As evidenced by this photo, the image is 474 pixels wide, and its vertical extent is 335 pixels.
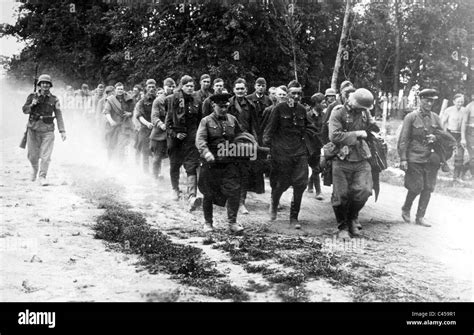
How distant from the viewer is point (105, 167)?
14883 millimetres

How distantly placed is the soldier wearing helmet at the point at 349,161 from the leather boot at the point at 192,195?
8.10 ft

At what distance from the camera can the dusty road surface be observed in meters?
5.37

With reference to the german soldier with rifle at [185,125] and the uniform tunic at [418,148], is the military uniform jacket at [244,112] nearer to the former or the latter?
the german soldier with rifle at [185,125]

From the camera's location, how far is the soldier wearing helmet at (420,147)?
9.03 m

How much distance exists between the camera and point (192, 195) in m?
9.78

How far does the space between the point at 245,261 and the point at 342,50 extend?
41.8 ft

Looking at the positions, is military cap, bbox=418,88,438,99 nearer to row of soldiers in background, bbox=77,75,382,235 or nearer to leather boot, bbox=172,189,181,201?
row of soldiers in background, bbox=77,75,382,235

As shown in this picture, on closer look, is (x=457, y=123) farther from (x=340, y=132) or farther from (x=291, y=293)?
(x=291, y=293)

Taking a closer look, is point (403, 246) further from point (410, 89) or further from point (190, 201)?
point (410, 89)

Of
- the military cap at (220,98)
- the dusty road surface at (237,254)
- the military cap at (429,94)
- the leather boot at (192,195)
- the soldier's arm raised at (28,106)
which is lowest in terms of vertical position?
the dusty road surface at (237,254)

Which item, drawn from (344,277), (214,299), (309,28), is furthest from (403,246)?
(309,28)

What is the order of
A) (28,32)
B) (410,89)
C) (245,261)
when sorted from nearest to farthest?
(245,261) < (28,32) < (410,89)

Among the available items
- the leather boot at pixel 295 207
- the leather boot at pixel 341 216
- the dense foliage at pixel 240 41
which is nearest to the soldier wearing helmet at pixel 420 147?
the leather boot at pixel 341 216

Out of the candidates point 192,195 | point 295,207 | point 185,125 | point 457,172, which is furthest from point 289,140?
point 457,172
